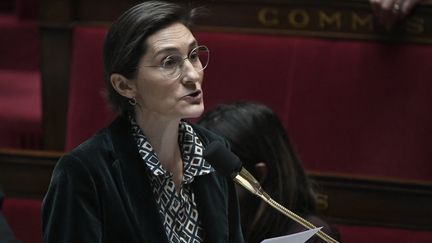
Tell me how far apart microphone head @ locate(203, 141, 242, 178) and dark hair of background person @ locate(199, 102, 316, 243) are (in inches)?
8.2

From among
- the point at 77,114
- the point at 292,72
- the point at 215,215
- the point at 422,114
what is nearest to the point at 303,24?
the point at 292,72

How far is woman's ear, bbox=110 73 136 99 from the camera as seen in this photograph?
0.59 meters

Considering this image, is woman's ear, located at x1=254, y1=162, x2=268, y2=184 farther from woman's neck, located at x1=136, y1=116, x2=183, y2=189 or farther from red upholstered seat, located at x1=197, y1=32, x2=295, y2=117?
red upholstered seat, located at x1=197, y1=32, x2=295, y2=117

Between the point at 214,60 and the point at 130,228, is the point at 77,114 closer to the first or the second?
the point at 214,60

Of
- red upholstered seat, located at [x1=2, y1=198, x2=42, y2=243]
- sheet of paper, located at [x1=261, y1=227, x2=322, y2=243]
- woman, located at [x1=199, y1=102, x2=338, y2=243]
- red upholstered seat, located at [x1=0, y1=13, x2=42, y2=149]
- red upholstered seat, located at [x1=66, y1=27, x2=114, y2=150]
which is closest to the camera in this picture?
sheet of paper, located at [x1=261, y1=227, x2=322, y2=243]

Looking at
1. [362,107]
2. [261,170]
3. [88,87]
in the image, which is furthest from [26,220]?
[362,107]

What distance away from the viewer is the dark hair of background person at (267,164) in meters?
0.76

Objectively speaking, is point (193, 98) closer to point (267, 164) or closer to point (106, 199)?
point (106, 199)

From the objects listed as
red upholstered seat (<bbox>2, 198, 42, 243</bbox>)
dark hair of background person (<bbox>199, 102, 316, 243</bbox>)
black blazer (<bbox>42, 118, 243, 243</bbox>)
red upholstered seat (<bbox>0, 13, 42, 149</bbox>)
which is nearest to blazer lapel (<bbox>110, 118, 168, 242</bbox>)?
black blazer (<bbox>42, 118, 243, 243</bbox>)

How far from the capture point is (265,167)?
2.52 ft

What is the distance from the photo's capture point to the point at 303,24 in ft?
3.38

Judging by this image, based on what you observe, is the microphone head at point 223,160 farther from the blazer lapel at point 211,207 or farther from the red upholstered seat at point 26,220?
the red upholstered seat at point 26,220

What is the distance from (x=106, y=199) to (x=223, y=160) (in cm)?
8

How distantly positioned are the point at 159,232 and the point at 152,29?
138mm
